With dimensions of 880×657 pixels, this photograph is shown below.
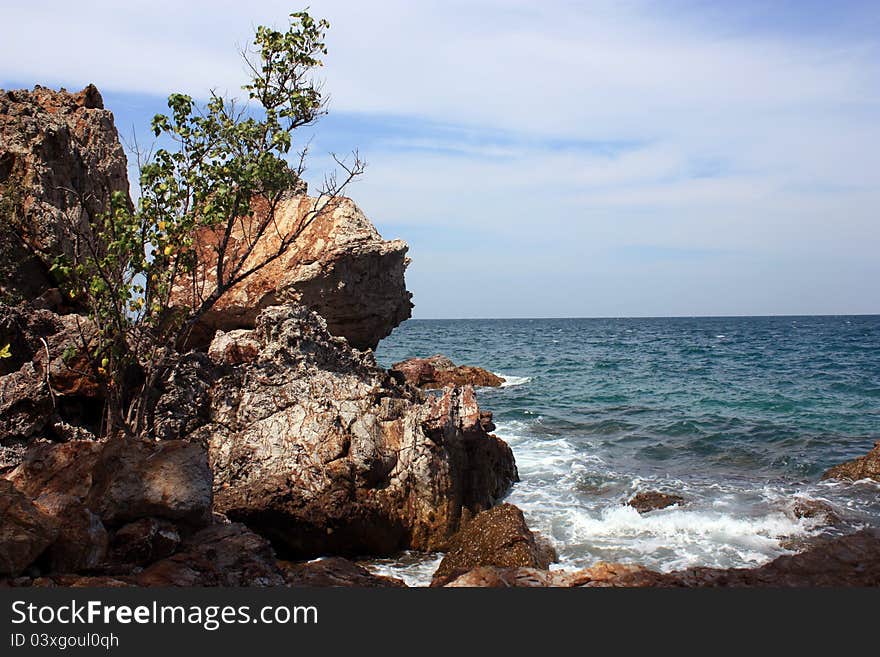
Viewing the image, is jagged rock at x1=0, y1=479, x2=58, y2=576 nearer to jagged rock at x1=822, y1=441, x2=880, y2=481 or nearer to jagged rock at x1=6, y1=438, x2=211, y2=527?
jagged rock at x1=6, y1=438, x2=211, y2=527

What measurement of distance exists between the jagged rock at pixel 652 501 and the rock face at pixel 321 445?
10.7 ft

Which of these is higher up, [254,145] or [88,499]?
[254,145]

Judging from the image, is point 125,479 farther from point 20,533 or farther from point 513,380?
point 513,380

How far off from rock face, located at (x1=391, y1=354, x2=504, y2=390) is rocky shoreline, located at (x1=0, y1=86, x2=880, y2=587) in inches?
743

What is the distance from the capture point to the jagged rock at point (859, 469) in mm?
15526

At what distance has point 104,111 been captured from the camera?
13.6 m

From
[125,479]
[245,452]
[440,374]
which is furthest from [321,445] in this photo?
[440,374]

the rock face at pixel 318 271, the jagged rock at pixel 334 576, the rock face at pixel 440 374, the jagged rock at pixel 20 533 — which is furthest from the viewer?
the rock face at pixel 440 374

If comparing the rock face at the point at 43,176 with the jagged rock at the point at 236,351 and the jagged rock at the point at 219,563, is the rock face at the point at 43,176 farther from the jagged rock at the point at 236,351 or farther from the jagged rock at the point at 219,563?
the jagged rock at the point at 219,563

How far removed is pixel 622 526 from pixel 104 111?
42.7 feet

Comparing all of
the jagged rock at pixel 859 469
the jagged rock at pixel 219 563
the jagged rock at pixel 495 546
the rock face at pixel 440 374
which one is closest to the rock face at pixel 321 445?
the jagged rock at pixel 495 546

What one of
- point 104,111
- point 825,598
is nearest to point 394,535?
point 825,598

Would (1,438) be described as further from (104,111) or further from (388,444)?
(104,111)

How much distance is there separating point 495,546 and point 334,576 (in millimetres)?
2935
